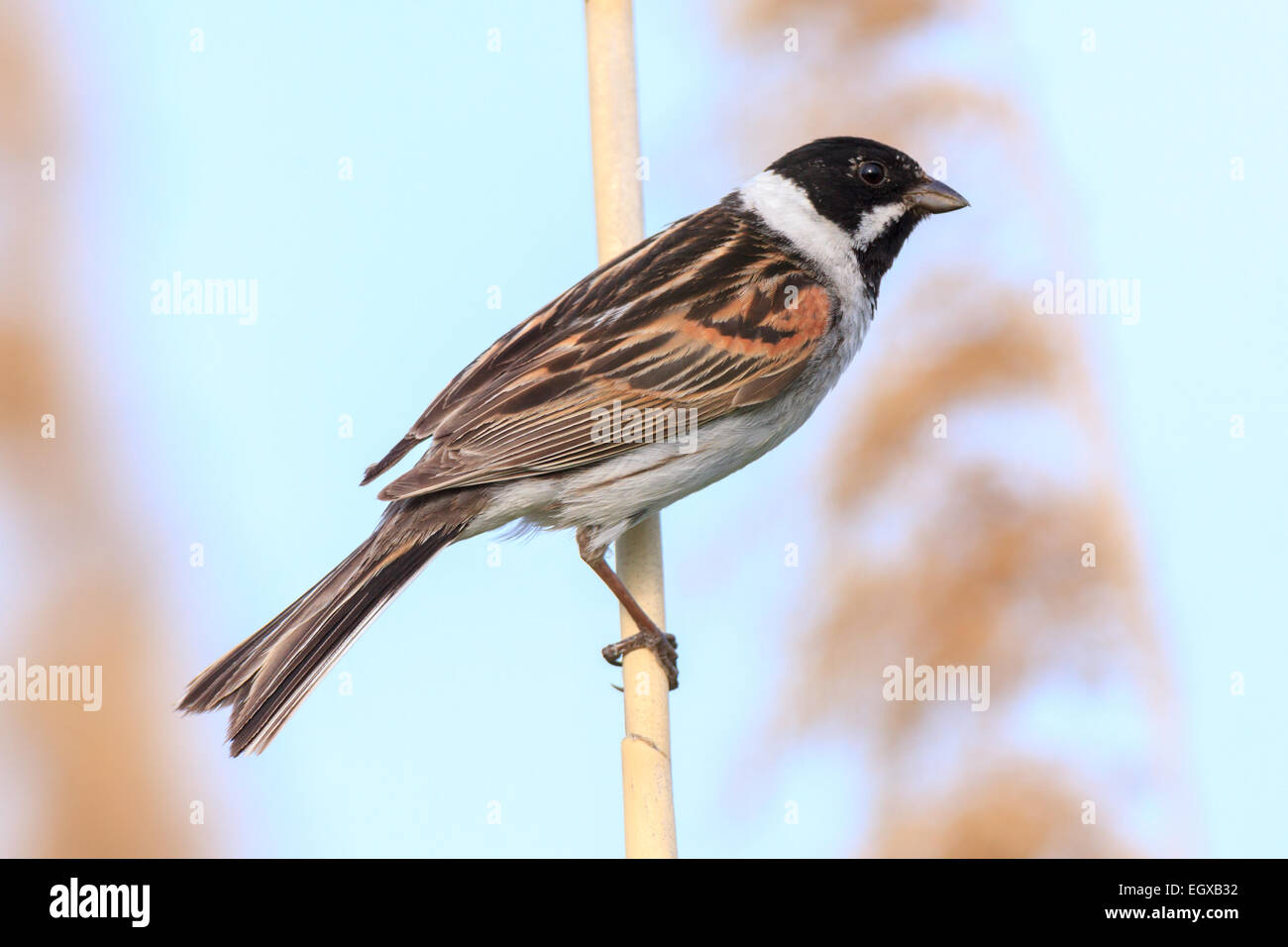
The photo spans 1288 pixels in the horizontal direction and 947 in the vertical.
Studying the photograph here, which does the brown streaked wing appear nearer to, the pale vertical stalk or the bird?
the bird

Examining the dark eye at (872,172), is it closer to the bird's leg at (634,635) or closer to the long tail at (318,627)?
the bird's leg at (634,635)

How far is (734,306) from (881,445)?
2.51 ft

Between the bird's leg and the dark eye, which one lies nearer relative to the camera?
the bird's leg

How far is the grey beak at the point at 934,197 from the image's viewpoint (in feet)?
15.8

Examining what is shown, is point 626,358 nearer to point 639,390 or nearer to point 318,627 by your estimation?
point 639,390

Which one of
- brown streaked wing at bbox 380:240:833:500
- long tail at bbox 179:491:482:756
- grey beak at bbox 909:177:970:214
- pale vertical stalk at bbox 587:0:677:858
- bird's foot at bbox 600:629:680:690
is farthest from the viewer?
grey beak at bbox 909:177:970:214

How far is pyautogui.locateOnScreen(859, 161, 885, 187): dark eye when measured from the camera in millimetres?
4914

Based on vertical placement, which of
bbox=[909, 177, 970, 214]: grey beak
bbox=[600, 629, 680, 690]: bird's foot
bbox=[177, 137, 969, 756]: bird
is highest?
bbox=[909, 177, 970, 214]: grey beak

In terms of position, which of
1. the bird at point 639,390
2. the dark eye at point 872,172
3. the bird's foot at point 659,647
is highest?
the dark eye at point 872,172

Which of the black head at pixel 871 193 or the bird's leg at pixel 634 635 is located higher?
the black head at pixel 871 193

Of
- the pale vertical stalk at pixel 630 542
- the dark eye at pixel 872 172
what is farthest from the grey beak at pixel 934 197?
the pale vertical stalk at pixel 630 542

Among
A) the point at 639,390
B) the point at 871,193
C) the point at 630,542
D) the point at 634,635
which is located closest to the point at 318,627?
the point at 634,635

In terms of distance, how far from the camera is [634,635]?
13.2 feet

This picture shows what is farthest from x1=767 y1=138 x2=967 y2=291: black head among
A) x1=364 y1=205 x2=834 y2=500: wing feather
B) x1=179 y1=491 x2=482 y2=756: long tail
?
x1=179 y1=491 x2=482 y2=756: long tail
